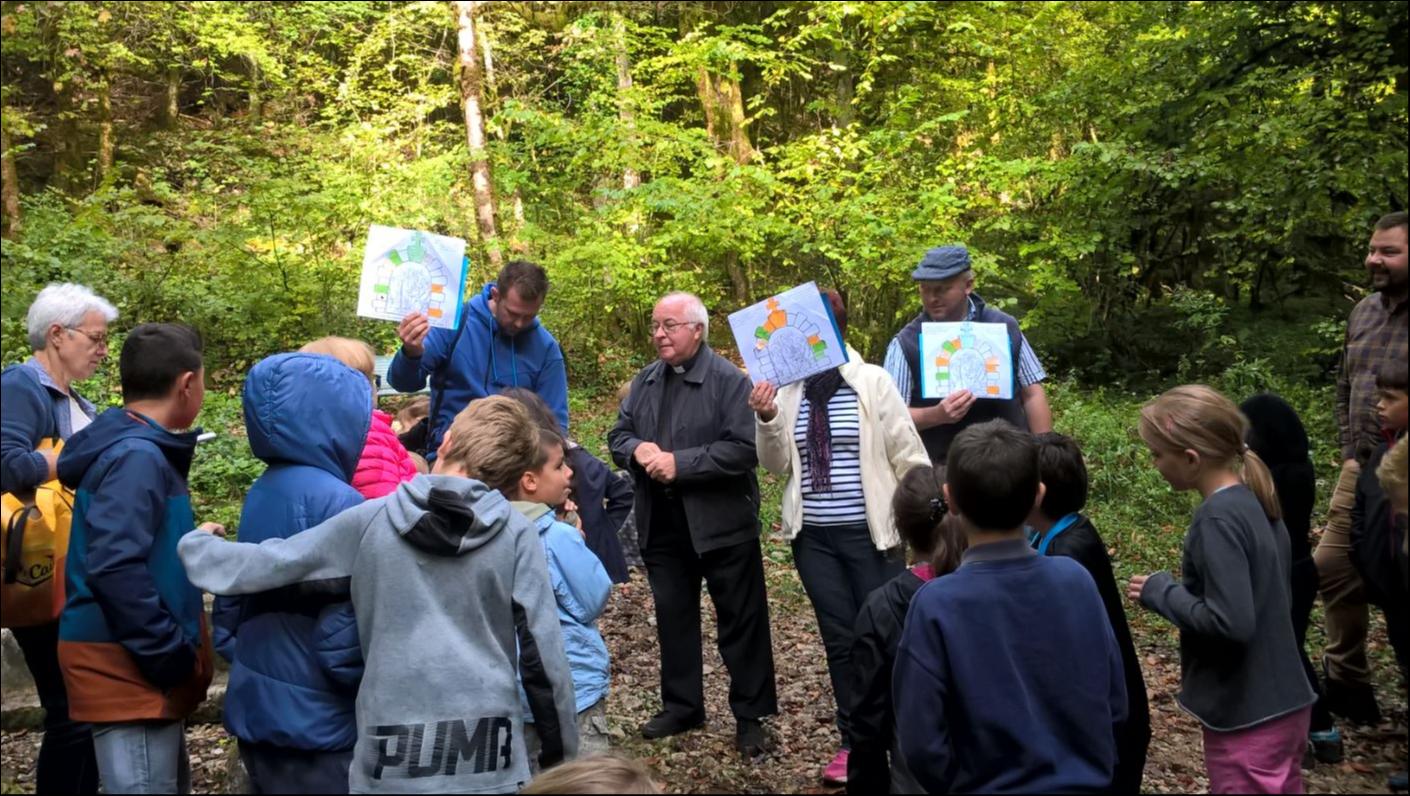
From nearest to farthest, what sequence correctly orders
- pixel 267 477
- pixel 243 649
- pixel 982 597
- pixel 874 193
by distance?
1. pixel 982 597
2. pixel 243 649
3. pixel 267 477
4. pixel 874 193

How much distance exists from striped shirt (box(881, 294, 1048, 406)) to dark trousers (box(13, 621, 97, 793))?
11.6 ft

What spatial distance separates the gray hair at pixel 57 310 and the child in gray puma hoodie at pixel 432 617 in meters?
1.60

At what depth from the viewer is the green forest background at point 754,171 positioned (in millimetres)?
9711

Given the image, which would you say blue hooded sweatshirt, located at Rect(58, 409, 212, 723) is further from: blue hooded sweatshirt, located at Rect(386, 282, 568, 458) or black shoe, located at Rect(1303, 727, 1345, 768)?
black shoe, located at Rect(1303, 727, 1345, 768)

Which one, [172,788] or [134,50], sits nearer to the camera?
[172,788]

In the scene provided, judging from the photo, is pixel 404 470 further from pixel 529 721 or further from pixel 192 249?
pixel 192 249

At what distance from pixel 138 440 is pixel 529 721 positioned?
140 centimetres

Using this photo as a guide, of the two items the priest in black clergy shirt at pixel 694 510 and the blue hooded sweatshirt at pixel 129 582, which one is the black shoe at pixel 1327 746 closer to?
the priest in black clergy shirt at pixel 694 510

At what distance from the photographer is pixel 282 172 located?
15625 millimetres

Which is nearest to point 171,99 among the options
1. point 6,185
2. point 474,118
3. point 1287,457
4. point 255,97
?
point 255,97

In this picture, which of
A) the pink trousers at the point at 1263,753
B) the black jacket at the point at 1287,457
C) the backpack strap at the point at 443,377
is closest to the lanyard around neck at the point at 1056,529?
the pink trousers at the point at 1263,753

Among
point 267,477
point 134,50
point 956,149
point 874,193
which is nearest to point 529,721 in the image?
point 267,477

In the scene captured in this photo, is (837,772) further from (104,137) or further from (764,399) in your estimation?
(104,137)

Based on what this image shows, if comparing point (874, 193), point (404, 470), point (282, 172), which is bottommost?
point (404, 470)
